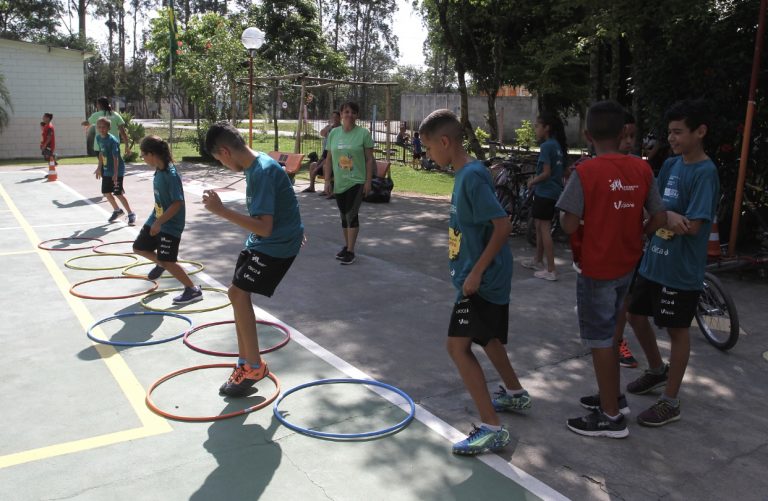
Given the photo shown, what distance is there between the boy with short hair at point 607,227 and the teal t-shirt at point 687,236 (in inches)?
20.0

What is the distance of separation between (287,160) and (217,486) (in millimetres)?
14791

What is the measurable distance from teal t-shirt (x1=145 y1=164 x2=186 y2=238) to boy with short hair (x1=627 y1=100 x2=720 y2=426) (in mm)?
4531

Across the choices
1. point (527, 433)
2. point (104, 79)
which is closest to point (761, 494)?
point (527, 433)

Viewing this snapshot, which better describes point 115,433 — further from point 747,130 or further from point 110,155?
point 110,155

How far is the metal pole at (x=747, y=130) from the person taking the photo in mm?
7652

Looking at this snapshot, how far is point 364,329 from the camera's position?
604 centimetres

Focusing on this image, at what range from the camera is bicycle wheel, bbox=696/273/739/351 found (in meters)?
5.53

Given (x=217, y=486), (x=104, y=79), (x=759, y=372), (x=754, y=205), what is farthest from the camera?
(x=104, y=79)

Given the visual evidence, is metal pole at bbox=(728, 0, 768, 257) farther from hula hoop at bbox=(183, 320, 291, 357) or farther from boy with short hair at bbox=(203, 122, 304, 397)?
boy with short hair at bbox=(203, 122, 304, 397)

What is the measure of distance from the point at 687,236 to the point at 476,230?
5.24ft

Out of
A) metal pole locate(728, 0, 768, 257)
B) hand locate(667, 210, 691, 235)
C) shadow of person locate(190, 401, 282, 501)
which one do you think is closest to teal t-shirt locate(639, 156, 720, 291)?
hand locate(667, 210, 691, 235)

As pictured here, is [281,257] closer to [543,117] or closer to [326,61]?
[543,117]

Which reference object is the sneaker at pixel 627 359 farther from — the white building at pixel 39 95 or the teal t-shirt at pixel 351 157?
the white building at pixel 39 95

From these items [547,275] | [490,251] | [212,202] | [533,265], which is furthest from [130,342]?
[533,265]
